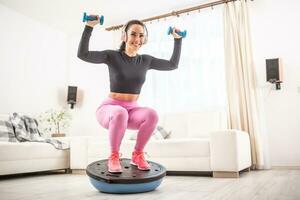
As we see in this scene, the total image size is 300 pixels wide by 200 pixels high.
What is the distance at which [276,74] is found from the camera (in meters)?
3.99

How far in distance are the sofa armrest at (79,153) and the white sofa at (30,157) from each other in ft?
0.56

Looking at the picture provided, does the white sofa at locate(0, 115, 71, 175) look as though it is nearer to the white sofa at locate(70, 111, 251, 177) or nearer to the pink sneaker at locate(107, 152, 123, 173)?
the white sofa at locate(70, 111, 251, 177)

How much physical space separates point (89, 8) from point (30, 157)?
2.51 m

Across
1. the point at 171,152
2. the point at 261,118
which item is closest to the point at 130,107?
the point at 171,152

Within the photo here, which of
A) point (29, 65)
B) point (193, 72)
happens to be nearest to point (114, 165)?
point (193, 72)

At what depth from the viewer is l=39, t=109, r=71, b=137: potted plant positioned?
512cm

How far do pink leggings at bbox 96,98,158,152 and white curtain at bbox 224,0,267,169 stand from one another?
2.35 meters

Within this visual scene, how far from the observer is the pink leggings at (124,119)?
2018mm

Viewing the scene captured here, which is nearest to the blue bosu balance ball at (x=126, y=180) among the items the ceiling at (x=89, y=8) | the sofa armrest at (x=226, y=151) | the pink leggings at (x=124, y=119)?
the pink leggings at (x=124, y=119)

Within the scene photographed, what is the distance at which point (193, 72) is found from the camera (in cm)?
475

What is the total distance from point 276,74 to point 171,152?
68.7 inches

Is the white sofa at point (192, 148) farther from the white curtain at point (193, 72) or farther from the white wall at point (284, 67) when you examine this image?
the white wall at point (284, 67)

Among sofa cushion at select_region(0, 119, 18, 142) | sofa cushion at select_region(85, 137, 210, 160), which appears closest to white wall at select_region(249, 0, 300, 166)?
sofa cushion at select_region(85, 137, 210, 160)

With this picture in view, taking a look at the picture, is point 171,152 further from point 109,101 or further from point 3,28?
point 3,28
